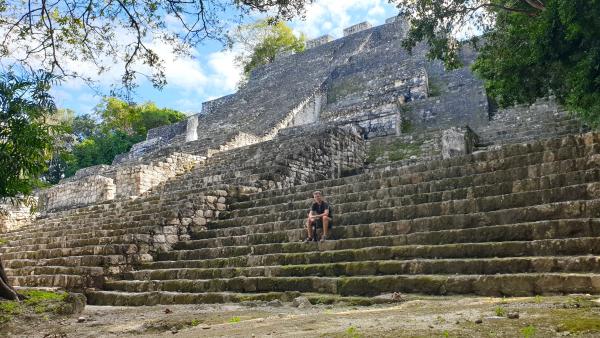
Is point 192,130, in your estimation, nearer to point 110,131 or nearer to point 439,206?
point 110,131

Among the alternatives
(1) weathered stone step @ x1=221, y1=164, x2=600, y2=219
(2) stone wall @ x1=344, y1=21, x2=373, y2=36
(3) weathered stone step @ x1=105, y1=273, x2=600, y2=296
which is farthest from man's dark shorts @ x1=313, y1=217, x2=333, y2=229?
(2) stone wall @ x1=344, y1=21, x2=373, y2=36

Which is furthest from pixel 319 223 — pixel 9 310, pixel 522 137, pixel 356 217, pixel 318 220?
pixel 522 137

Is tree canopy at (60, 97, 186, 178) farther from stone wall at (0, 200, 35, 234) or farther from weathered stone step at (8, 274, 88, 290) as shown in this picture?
weathered stone step at (8, 274, 88, 290)

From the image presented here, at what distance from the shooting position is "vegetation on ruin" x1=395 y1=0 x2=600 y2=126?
6.64 m

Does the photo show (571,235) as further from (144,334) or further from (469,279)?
(144,334)

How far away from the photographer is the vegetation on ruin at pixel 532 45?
664cm

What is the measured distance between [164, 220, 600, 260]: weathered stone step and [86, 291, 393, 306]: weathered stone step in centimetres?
119

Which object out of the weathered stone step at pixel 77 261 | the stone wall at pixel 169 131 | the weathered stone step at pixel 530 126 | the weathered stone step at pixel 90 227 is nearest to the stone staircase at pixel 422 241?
the weathered stone step at pixel 77 261

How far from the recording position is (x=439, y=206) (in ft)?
21.9

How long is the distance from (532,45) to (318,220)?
13.1 feet

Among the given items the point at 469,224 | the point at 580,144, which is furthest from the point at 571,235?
the point at 580,144

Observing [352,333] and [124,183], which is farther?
[124,183]

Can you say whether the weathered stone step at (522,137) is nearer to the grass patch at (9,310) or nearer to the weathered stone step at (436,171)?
the weathered stone step at (436,171)

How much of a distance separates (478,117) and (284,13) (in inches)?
359
